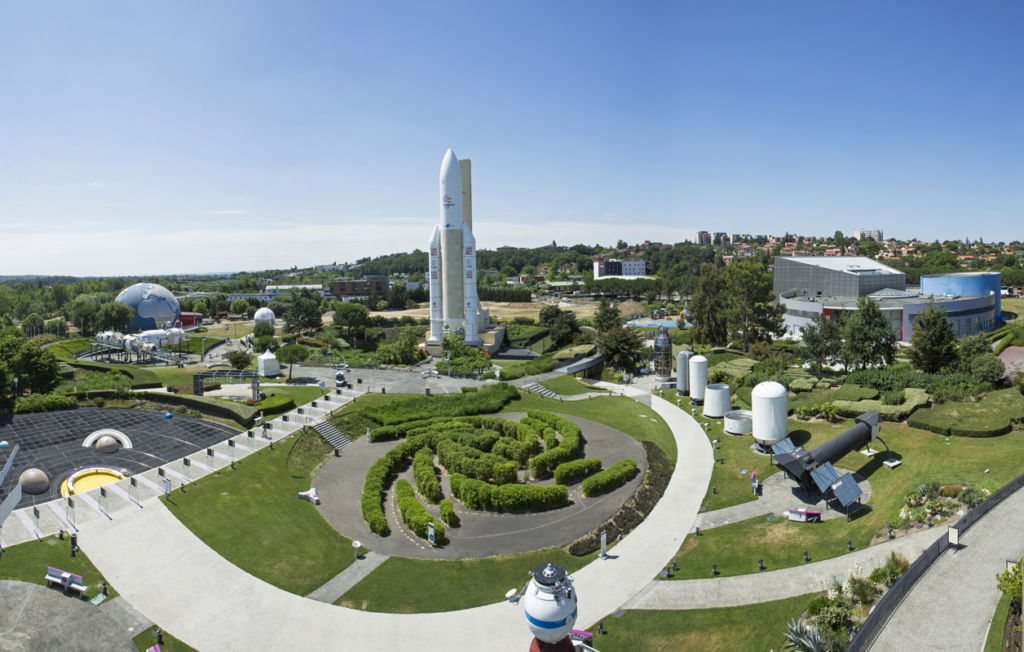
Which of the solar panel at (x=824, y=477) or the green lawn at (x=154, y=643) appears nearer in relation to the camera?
the green lawn at (x=154, y=643)

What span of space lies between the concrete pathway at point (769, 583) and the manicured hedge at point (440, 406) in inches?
1183

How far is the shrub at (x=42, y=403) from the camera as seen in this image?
46875mm

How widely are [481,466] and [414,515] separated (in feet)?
22.2

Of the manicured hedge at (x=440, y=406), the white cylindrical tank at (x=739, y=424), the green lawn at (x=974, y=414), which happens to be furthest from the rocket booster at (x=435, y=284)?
the green lawn at (x=974, y=414)

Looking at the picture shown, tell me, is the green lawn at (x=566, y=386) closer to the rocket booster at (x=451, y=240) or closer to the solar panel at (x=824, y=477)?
the rocket booster at (x=451, y=240)

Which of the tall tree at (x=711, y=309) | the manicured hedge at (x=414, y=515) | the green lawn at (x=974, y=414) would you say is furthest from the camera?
the tall tree at (x=711, y=309)

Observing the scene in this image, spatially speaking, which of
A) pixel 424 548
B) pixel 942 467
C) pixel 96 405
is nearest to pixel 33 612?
pixel 424 548

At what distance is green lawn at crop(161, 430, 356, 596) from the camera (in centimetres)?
2894

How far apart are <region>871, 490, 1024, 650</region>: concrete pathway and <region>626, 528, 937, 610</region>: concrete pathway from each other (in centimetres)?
219

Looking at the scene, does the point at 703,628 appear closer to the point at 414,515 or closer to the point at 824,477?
the point at 824,477

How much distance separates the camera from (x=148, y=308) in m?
119

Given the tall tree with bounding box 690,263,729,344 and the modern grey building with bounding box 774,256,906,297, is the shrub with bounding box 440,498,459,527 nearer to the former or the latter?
the tall tree with bounding box 690,263,729,344

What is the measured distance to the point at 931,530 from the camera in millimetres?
27969

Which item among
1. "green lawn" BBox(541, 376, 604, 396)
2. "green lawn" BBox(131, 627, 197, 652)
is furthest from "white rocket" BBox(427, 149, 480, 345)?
"green lawn" BBox(131, 627, 197, 652)
